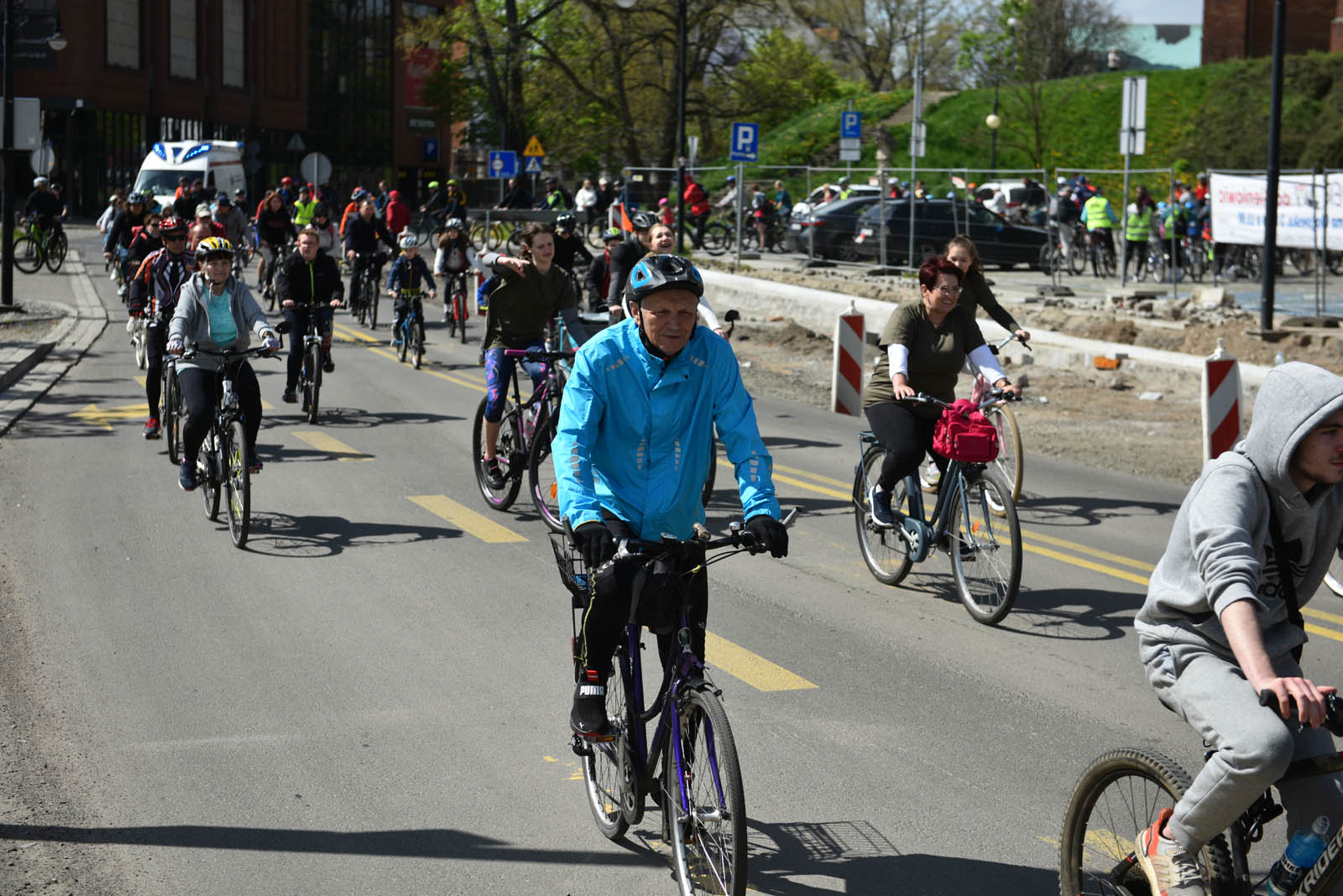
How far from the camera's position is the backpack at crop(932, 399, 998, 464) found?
7879mm

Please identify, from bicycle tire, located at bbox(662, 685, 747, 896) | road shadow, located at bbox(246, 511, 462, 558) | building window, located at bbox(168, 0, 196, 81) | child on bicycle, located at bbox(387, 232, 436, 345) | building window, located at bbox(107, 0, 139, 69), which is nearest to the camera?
bicycle tire, located at bbox(662, 685, 747, 896)

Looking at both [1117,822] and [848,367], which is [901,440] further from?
[848,367]

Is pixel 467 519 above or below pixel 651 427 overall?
below

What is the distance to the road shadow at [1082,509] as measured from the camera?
10883 mm

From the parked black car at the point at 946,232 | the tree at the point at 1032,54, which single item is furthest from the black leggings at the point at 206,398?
the tree at the point at 1032,54

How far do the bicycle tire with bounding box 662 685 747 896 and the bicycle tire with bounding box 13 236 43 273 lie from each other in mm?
Result: 32336

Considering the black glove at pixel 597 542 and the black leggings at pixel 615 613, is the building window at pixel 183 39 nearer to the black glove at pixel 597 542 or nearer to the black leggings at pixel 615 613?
the black leggings at pixel 615 613

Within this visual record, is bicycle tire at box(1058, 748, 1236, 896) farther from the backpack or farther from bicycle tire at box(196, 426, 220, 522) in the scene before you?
bicycle tire at box(196, 426, 220, 522)

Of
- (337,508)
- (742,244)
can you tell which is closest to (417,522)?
(337,508)

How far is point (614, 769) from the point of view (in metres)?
4.92

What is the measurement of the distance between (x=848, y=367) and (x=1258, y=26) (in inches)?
2329

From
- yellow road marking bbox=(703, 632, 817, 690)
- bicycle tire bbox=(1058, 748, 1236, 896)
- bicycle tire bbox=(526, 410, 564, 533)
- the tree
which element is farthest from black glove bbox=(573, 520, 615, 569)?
the tree

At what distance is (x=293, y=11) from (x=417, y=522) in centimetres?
7487

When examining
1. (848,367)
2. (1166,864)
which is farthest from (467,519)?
(1166,864)
